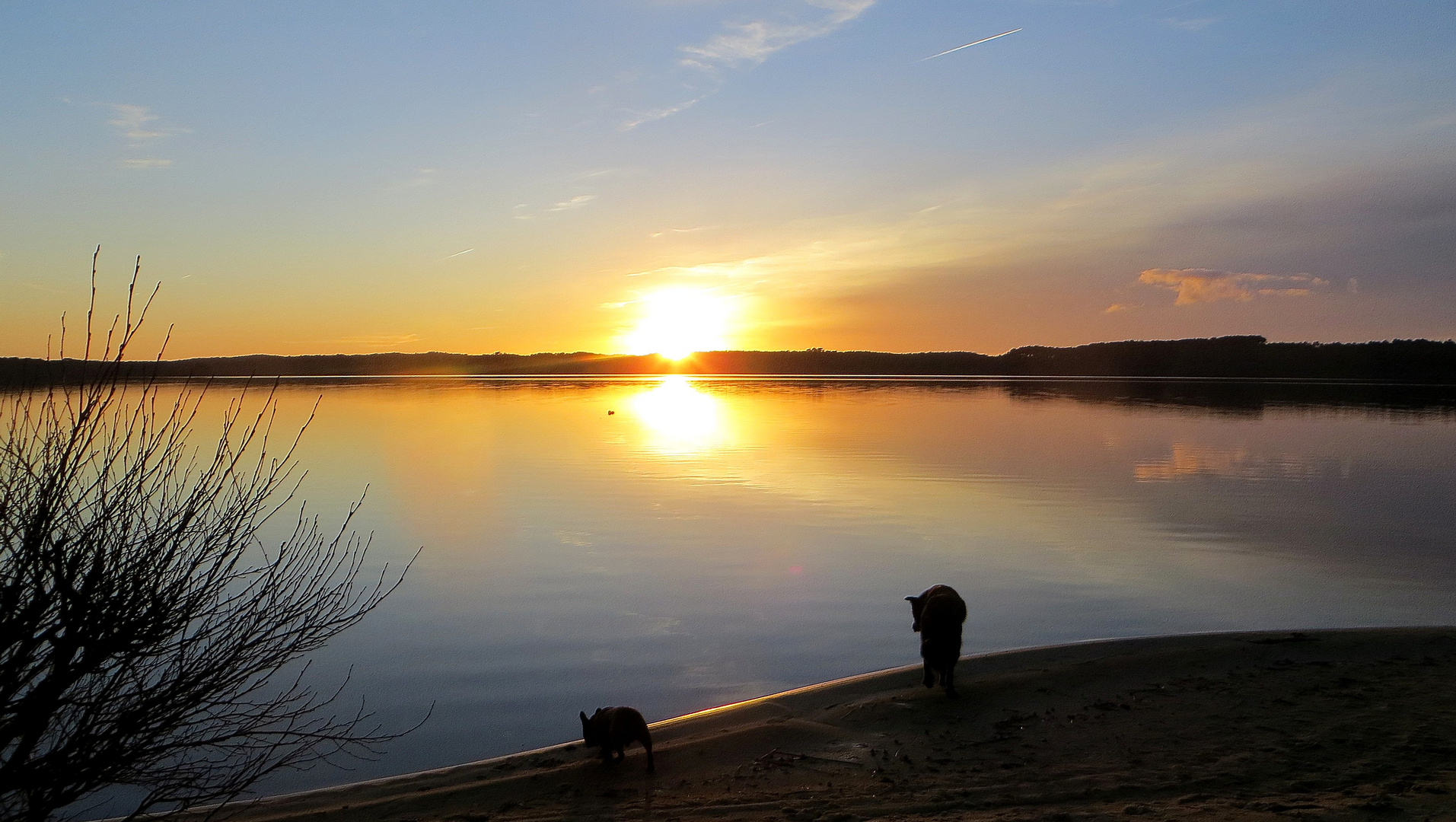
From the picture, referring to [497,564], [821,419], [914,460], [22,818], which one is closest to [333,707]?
[22,818]

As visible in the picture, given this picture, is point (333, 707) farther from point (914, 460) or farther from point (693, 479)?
point (914, 460)

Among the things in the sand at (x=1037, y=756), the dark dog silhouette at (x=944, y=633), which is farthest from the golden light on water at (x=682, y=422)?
the sand at (x=1037, y=756)

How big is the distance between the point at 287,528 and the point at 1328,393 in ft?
286

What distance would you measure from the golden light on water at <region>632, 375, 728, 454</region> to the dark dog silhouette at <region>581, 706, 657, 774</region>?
86.9ft

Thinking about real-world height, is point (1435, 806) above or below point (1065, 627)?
above

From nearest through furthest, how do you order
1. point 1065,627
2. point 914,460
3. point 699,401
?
point 1065,627 → point 914,460 → point 699,401

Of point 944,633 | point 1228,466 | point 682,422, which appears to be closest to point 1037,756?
point 944,633

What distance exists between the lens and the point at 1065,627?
11.9 m

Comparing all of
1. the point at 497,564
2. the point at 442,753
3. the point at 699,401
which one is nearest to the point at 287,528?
the point at 497,564

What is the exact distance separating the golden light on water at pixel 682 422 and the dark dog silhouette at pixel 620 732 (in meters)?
26.5

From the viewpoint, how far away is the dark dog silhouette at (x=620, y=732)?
7160 mm

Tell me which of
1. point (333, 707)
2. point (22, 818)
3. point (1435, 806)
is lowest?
point (333, 707)

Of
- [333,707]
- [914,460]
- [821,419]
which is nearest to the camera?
[333,707]

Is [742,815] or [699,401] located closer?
[742,815]
